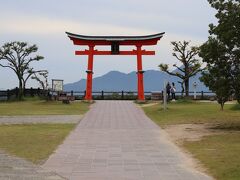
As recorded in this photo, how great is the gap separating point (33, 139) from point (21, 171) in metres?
5.47

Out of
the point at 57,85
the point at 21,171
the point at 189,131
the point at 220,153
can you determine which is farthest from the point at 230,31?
the point at 57,85

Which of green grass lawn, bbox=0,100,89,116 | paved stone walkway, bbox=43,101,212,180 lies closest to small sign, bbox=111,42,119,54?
green grass lawn, bbox=0,100,89,116

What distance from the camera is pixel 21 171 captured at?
29.8 feet

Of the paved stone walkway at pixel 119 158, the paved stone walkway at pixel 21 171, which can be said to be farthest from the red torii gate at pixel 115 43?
the paved stone walkway at pixel 21 171

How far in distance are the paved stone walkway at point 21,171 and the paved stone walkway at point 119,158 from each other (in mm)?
261

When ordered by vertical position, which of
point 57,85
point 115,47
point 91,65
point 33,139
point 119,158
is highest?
point 115,47

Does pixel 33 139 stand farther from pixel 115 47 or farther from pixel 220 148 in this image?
pixel 115 47

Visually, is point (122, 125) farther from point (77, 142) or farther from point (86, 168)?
point (86, 168)

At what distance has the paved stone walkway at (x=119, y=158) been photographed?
29.4 feet

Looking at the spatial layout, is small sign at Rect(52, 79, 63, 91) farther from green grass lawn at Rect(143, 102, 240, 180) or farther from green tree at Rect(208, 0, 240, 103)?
green tree at Rect(208, 0, 240, 103)

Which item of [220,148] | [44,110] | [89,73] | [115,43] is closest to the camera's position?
[220,148]

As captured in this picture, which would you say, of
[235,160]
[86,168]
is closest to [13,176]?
[86,168]

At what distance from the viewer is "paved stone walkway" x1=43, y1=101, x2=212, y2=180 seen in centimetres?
896

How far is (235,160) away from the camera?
33.3 feet
